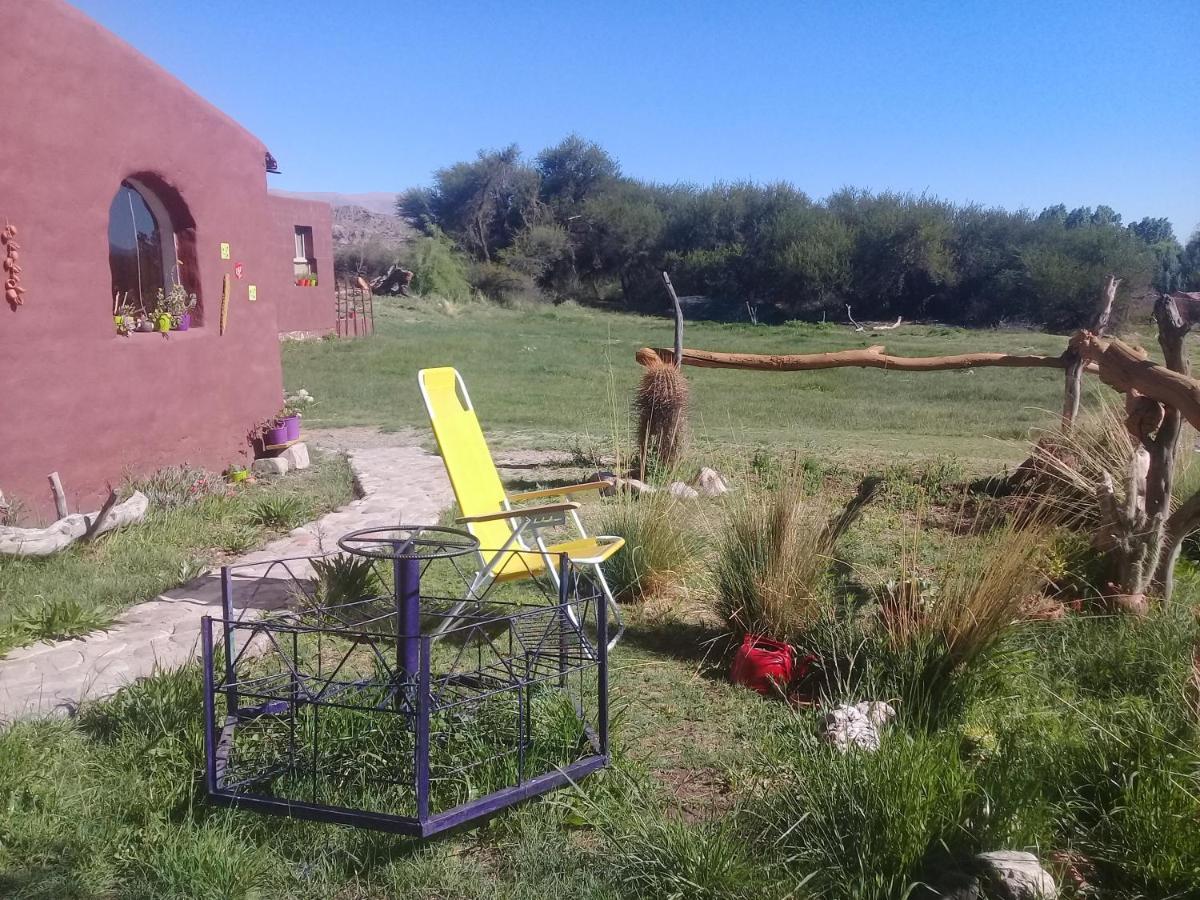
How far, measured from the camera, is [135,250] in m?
7.73

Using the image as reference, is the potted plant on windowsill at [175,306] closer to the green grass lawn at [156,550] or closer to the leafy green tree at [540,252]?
the green grass lawn at [156,550]

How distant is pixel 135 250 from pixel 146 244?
0.19 metres

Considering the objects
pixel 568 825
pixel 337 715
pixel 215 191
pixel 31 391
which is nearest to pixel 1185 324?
pixel 568 825

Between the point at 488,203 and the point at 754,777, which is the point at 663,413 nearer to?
the point at 754,777

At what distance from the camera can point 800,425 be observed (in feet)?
39.8

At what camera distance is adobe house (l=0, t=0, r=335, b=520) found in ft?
20.0

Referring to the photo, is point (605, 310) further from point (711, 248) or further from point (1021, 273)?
point (1021, 273)

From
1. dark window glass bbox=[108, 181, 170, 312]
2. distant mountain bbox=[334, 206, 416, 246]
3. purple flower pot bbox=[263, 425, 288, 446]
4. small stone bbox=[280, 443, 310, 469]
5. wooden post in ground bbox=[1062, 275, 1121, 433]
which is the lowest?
small stone bbox=[280, 443, 310, 469]

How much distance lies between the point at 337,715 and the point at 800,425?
32.1 feet

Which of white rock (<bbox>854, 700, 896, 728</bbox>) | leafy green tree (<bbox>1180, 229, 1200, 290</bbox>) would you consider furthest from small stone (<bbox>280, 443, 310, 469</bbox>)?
leafy green tree (<bbox>1180, 229, 1200, 290</bbox>)

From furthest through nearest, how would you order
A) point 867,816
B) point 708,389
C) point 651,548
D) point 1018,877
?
point 708,389 < point 651,548 < point 867,816 < point 1018,877

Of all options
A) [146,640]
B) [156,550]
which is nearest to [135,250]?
[156,550]

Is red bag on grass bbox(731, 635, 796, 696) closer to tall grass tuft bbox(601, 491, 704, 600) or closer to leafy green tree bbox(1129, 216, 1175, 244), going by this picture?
tall grass tuft bbox(601, 491, 704, 600)

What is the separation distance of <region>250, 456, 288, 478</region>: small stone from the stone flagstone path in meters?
1.54
